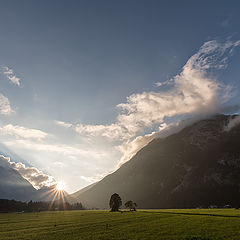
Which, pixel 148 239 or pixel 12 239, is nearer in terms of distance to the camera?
pixel 148 239

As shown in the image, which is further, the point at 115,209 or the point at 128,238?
the point at 115,209

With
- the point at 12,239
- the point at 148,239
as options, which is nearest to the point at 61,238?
the point at 12,239

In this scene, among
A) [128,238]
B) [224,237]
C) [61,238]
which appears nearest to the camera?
[224,237]

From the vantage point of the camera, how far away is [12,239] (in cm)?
3759

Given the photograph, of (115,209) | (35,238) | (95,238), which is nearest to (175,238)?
(95,238)

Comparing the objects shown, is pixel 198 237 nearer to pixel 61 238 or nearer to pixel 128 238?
pixel 128 238

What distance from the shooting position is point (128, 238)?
32.1m

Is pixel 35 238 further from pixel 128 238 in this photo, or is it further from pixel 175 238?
pixel 175 238

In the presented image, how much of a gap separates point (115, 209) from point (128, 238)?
12786 cm

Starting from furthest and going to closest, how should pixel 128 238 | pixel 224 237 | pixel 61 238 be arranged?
pixel 61 238
pixel 128 238
pixel 224 237

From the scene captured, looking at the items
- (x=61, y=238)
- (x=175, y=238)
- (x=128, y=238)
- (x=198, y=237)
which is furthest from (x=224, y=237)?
(x=61, y=238)

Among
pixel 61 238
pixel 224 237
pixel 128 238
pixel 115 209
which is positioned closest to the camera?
pixel 224 237

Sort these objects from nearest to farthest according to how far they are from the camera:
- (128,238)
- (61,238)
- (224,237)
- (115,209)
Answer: (224,237) → (128,238) → (61,238) → (115,209)

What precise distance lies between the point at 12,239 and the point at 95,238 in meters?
17.7
